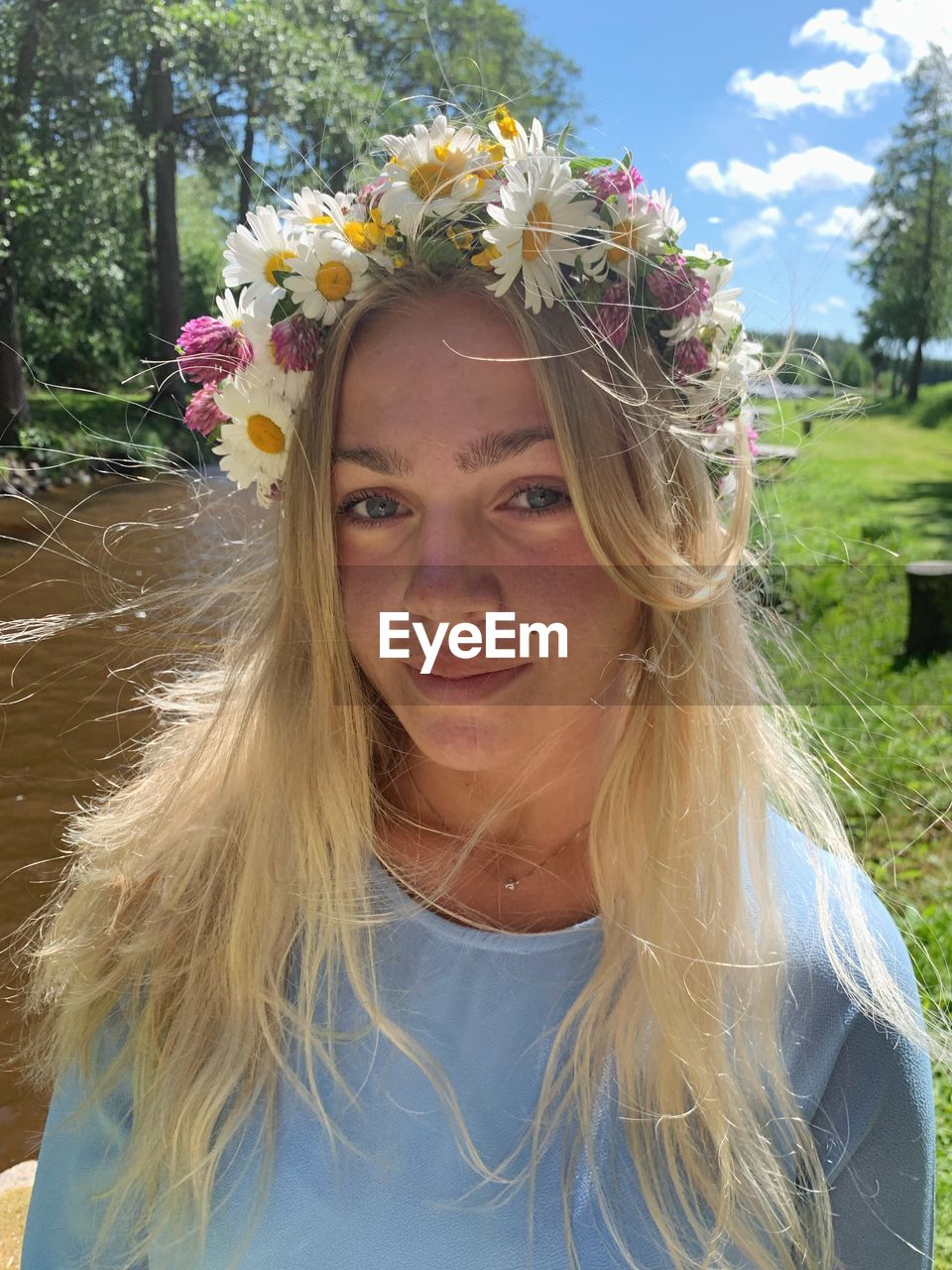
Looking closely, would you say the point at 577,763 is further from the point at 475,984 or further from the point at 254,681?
the point at 254,681

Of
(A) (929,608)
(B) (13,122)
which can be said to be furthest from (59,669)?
(B) (13,122)

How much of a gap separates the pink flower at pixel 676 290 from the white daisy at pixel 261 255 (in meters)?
0.48

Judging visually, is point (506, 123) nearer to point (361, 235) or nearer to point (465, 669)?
point (361, 235)

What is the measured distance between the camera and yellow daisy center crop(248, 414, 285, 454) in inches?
53.5

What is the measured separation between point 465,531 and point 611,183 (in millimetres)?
Result: 472

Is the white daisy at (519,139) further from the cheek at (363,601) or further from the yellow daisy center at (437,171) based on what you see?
the cheek at (363,601)

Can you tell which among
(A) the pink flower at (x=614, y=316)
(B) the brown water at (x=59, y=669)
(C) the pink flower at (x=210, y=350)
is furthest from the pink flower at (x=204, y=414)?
(A) the pink flower at (x=614, y=316)

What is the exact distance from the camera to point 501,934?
3.87 ft

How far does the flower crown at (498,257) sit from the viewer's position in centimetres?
116

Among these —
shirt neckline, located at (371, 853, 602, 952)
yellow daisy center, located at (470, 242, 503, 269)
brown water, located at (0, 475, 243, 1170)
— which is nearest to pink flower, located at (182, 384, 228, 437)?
brown water, located at (0, 475, 243, 1170)

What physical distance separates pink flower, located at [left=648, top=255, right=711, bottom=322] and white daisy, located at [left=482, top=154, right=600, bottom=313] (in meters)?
0.11

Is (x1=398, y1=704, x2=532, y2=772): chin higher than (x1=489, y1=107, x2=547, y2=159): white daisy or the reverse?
the reverse

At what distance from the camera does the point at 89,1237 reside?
47.9 inches

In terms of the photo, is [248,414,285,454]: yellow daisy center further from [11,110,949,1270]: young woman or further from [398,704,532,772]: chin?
[398,704,532,772]: chin
